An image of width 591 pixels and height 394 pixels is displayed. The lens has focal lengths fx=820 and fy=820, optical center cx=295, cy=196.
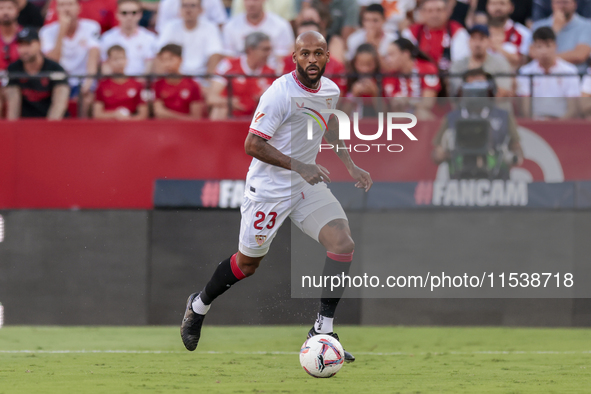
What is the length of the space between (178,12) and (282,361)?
211 inches

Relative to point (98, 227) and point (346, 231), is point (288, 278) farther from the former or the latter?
point (346, 231)

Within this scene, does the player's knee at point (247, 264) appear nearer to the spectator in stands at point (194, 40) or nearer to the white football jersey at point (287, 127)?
the white football jersey at point (287, 127)

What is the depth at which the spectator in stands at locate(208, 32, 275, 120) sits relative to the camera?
367 inches

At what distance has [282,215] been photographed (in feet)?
20.0

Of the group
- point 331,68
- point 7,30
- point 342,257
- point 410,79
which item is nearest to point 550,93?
point 410,79

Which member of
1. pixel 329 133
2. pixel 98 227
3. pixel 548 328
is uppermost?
pixel 329 133

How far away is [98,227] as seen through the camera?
363 inches

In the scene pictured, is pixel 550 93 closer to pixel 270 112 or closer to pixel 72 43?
pixel 270 112

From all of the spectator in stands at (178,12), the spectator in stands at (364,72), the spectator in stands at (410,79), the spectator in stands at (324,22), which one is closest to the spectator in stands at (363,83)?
the spectator in stands at (364,72)

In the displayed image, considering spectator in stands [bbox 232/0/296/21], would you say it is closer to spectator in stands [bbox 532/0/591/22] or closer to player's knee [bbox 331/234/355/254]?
spectator in stands [bbox 532/0/591/22]

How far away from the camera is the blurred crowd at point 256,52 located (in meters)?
9.13

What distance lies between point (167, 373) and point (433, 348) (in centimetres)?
270

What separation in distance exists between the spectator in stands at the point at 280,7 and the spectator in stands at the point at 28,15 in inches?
103

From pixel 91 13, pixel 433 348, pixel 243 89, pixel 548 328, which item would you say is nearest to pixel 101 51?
pixel 91 13
